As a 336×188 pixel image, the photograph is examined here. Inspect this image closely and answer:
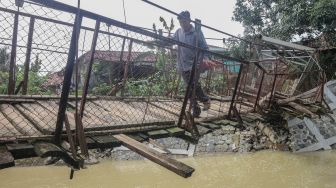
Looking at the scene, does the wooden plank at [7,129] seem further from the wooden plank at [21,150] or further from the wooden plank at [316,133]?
the wooden plank at [316,133]

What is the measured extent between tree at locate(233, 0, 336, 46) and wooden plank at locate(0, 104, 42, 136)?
45.1 feet

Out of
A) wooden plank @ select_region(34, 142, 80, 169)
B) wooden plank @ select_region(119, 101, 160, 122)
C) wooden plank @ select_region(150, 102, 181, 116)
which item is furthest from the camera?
wooden plank @ select_region(150, 102, 181, 116)

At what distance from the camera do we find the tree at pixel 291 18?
46.8 feet

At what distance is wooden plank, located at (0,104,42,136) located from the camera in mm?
2914

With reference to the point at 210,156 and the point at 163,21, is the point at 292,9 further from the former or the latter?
the point at 210,156

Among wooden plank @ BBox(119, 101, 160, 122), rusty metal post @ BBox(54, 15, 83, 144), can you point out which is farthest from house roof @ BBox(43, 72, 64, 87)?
rusty metal post @ BBox(54, 15, 83, 144)

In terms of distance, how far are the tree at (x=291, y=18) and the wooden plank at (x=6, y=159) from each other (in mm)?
14510

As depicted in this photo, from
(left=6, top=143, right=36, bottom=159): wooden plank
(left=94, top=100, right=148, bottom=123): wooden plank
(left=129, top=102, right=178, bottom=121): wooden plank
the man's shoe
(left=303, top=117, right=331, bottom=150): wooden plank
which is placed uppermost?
the man's shoe

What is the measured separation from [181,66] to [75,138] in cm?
294

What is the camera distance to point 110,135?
3.26m

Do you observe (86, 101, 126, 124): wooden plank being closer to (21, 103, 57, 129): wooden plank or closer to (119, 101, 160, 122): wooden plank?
(119, 101, 160, 122): wooden plank

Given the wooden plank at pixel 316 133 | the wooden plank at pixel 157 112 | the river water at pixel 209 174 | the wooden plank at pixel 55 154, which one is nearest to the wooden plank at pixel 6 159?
the wooden plank at pixel 55 154

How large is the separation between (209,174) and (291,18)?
9.86 m

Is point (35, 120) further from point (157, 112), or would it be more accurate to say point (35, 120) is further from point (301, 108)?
point (301, 108)
